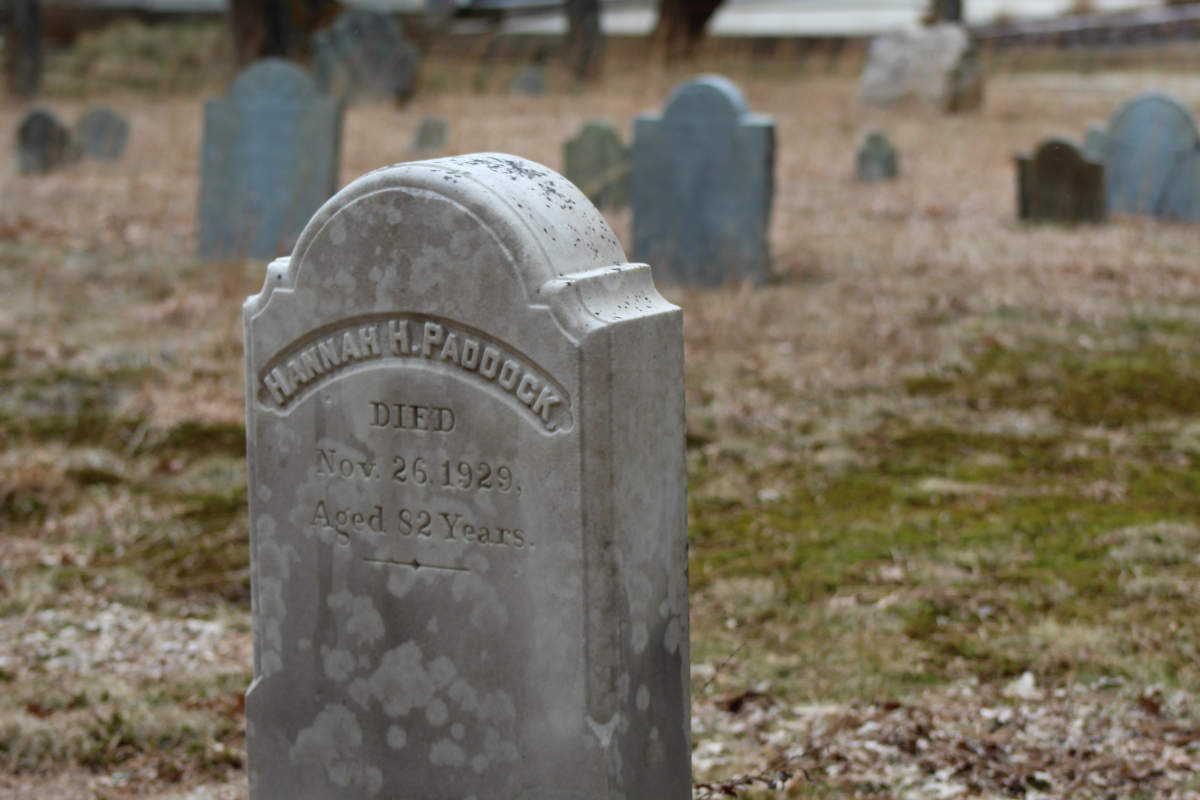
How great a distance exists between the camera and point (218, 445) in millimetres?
5371

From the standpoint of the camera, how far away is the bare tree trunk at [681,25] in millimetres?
21422

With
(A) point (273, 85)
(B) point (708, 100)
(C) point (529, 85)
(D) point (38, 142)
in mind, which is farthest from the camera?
(C) point (529, 85)

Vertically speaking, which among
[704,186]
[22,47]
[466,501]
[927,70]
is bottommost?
[466,501]

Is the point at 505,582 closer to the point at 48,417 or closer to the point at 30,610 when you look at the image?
the point at 30,610

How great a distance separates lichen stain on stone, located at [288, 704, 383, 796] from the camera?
2457 mm

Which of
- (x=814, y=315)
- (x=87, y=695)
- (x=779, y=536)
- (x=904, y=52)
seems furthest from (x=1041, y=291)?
(x=904, y=52)

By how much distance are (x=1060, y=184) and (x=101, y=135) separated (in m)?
9.31

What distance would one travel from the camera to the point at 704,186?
26.2 ft

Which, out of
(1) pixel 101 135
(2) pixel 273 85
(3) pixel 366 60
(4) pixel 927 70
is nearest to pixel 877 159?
(4) pixel 927 70

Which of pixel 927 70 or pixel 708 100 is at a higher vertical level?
pixel 927 70

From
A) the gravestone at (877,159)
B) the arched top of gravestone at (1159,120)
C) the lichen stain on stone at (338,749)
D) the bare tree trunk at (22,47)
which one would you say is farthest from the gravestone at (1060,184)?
the bare tree trunk at (22,47)

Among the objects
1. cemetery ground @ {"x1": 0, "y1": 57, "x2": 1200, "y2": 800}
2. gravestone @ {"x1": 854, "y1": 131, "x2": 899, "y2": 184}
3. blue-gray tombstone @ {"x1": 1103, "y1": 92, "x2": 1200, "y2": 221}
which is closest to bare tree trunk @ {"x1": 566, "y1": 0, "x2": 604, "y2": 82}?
gravestone @ {"x1": 854, "y1": 131, "x2": 899, "y2": 184}

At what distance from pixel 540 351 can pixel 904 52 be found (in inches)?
620

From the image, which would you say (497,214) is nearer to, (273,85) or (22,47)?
(273,85)
